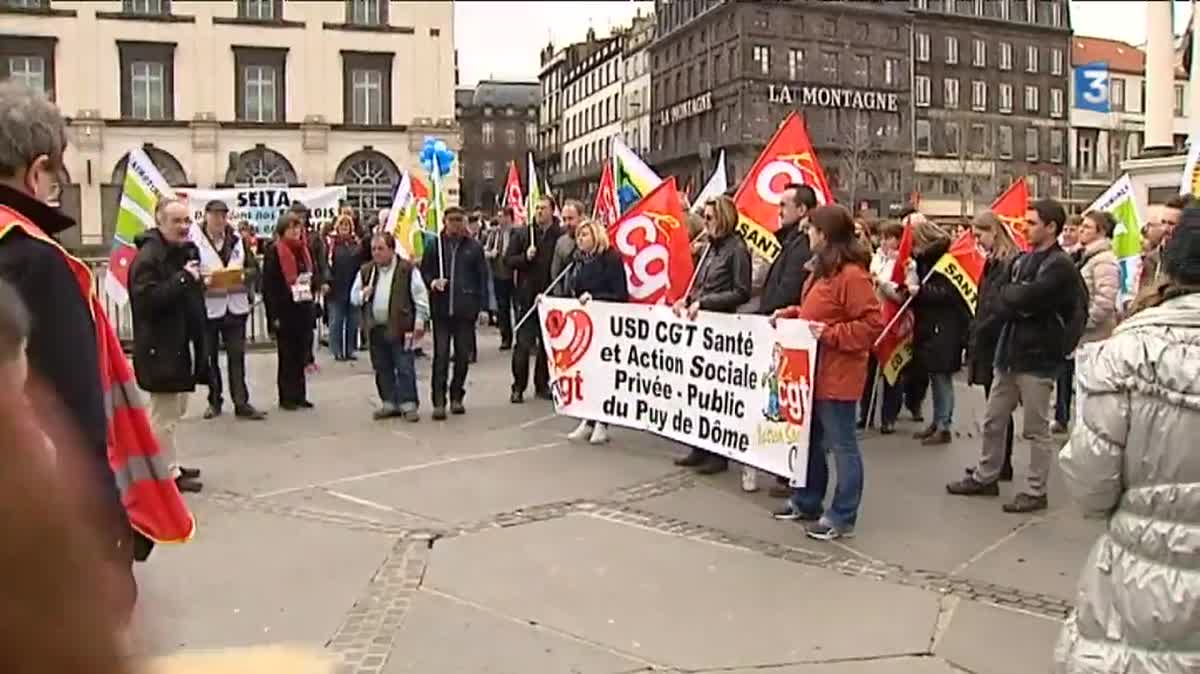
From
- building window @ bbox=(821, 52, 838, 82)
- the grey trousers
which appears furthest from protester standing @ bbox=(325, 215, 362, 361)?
building window @ bbox=(821, 52, 838, 82)

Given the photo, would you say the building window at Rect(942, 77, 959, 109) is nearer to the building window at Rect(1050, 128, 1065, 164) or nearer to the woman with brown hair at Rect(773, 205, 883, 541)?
the building window at Rect(1050, 128, 1065, 164)

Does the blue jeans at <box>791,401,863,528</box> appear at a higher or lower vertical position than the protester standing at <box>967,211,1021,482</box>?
lower

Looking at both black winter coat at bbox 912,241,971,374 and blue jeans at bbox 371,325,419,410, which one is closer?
black winter coat at bbox 912,241,971,374

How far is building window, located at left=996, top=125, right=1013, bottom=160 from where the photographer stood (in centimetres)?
5138

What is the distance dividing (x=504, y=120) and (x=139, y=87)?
66.7 metres

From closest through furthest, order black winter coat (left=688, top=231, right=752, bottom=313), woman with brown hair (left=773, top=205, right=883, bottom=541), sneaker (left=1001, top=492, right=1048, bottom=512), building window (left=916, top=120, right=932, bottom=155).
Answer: woman with brown hair (left=773, top=205, right=883, bottom=541) → sneaker (left=1001, top=492, right=1048, bottom=512) → black winter coat (left=688, top=231, right=752, bottom=313) → building window (left=916, top=120, right=932, bottom=155)

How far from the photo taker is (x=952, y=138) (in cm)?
6016

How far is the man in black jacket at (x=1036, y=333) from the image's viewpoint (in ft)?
24.2

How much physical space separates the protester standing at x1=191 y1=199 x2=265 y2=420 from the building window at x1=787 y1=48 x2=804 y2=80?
1524 inches

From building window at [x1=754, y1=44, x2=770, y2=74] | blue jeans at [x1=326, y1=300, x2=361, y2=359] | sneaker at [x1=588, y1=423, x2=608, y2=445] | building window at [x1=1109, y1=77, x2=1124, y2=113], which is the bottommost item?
sneaker at [x1=588, y1=423, x2=608, y2=445]

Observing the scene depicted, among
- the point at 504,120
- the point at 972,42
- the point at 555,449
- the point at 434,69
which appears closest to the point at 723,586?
the point at 555,449

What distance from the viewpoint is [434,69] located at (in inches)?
1893

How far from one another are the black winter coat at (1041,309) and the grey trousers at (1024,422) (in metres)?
0.11

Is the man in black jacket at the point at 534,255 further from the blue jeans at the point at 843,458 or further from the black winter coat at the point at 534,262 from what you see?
the blue jeans at the point at 843,458
